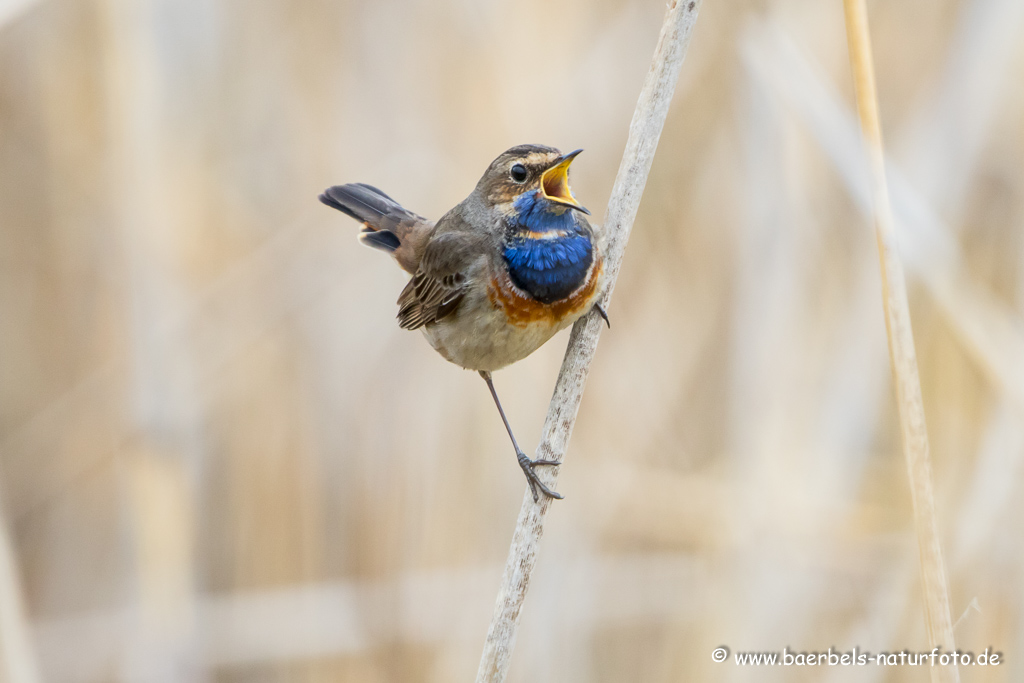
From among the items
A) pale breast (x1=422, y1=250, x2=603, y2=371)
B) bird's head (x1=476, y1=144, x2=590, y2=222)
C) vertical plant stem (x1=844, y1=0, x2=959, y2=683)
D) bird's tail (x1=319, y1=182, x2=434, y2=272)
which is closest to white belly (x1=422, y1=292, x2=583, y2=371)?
pale breast (x1=422, y1=250, x2=603, y2=371)

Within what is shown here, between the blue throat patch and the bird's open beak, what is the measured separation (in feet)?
0.13

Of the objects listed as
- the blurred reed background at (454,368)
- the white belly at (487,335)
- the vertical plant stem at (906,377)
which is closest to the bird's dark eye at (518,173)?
the white belly at (487,335)

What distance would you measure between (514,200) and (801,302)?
126 cm

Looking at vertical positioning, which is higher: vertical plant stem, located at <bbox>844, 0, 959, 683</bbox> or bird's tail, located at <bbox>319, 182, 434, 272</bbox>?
bird's tail, located at <bbox>319, 182, 434, 272</bbox>

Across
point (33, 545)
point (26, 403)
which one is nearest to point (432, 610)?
point (33, 545)

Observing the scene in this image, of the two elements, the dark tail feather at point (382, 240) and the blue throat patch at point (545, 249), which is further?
the dark tail feather at point (382, 240)

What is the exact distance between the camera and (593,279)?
8.29 ft

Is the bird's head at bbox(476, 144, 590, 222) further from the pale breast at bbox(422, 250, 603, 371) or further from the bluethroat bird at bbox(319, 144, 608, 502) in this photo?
the pale breast at bbox(422, 250, 603, 371)

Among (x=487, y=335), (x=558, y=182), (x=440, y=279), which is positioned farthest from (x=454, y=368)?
(x=558, y=182)

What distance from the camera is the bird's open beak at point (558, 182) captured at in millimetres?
2463

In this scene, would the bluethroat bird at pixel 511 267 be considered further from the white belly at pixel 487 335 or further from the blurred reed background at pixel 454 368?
the blurred reed background at pixel 454 368

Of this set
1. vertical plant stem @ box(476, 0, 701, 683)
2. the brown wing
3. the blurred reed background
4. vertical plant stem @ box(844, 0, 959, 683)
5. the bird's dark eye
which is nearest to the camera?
vertical plant stem @ box(844, 0, 959, 683)

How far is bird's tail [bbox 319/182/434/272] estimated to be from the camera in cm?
338

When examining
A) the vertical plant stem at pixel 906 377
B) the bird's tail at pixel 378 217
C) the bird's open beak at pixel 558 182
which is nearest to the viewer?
the vertical plant stem at pixel 906 377
